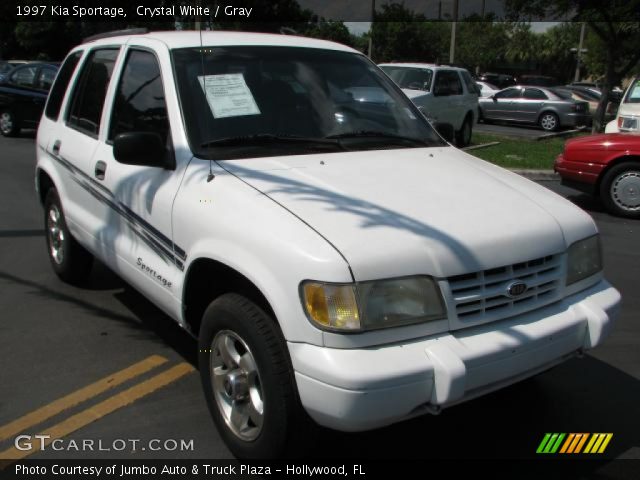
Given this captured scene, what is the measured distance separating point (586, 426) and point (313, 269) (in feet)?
6.18

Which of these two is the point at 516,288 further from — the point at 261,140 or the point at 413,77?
the point at 413,77

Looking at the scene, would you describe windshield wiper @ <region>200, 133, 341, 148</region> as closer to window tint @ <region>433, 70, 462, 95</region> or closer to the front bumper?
the front bumper

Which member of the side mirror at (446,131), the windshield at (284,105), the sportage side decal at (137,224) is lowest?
the sportage side decal at (137,224)

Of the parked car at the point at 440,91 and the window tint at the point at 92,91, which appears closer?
the window tint at the point at 92,91

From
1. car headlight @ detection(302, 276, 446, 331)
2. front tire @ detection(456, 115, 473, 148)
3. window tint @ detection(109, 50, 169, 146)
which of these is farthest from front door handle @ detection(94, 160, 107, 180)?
front tire @ detection(456, 115, 473, 148)

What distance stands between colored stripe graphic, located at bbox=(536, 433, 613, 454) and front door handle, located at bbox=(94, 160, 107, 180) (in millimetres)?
2903

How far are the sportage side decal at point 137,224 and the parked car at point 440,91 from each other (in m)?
9.82

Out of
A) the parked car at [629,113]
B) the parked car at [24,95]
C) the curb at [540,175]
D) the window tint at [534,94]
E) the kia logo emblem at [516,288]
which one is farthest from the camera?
the window tint at [534,94]

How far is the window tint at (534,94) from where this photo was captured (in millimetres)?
21461

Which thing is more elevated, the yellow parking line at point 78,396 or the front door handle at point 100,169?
the front door handle at point 100,169

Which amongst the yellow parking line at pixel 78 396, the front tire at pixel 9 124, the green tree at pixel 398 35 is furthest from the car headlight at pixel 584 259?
the green tree at pixel 398 35

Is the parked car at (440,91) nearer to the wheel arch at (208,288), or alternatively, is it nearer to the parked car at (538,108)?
the parked car at (538,108)

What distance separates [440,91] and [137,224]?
11734 millimetres

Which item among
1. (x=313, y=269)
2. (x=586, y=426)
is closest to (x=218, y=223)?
(x=313, y=269)
